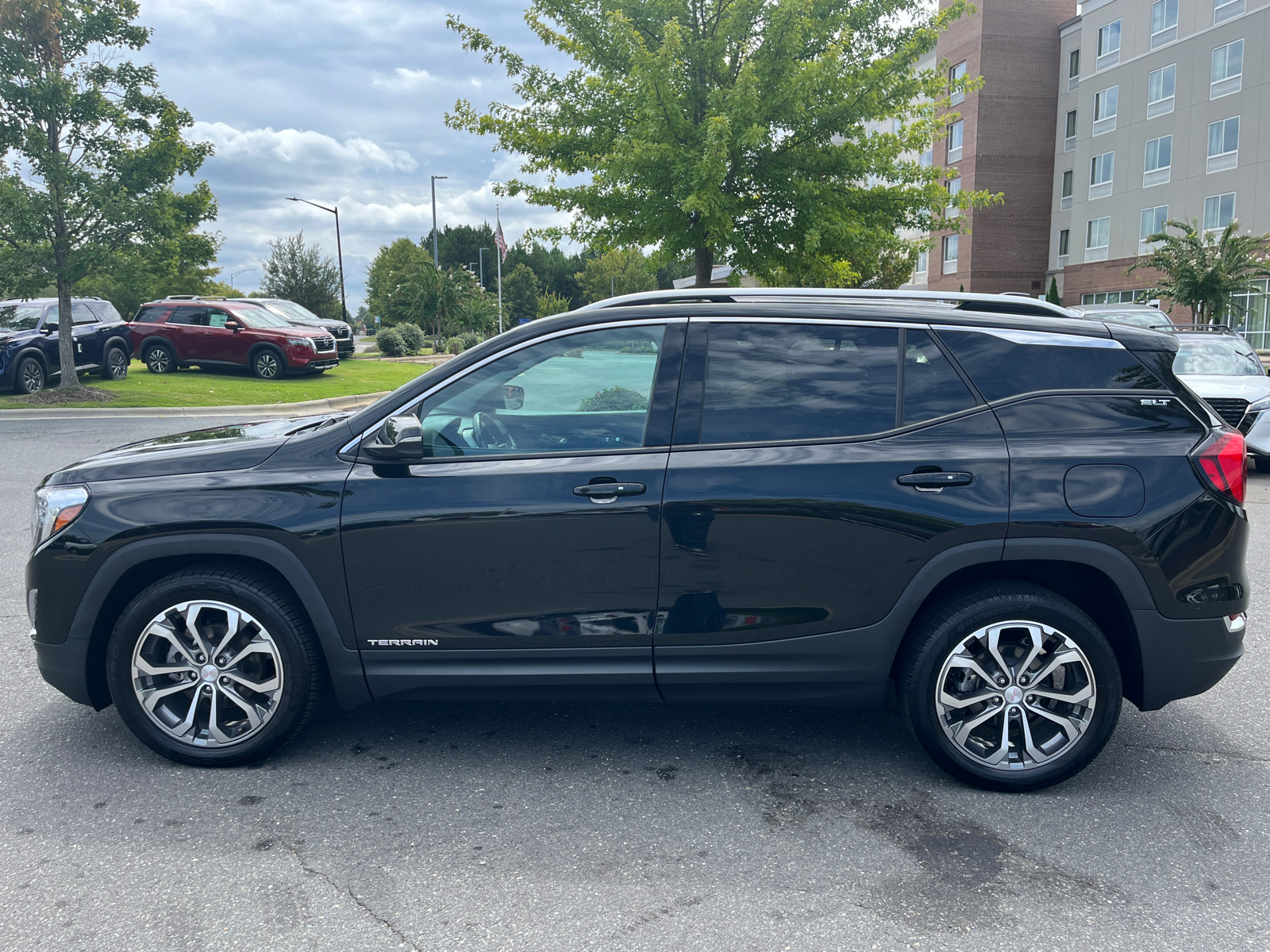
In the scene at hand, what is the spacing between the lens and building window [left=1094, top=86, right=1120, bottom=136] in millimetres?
45344

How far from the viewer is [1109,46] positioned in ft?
150

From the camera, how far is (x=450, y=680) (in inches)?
140

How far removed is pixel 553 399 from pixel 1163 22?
48.7 meters

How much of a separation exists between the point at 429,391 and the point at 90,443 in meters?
11.8

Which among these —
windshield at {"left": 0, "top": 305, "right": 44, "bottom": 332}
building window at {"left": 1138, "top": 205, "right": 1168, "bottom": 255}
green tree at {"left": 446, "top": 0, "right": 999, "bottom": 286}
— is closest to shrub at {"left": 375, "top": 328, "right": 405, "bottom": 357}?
windshield at {"left": 0, "top": 305, "right": 44, "bottom": 332}

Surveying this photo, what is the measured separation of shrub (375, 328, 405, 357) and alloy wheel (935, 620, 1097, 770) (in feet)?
115

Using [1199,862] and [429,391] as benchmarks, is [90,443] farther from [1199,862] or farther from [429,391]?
[1199,862]

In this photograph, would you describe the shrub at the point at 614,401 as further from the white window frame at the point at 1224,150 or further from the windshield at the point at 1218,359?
the white window frame at the point at 1224,150

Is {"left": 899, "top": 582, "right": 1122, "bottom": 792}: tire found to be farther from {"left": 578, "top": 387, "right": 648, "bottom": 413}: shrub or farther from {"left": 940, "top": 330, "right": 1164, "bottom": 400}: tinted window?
{"left": 578, "top": 387, "right": 648, "bottom": 413}: shrub

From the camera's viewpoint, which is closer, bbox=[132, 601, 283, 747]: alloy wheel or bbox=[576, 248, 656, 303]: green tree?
bbox=[132, 601, 283, 747]: alloy wheel

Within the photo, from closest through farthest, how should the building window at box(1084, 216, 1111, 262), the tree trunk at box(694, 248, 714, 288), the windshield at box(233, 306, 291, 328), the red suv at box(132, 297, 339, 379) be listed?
the tree trunk at box(694, 248, 714, 288)
the red suv at box(132, 297, 339, 379)
the windshield at box(233, 306, 291, 328)
the building window at box(1084, 216, 1111, 262)

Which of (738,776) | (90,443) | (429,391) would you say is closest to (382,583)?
(429,391)

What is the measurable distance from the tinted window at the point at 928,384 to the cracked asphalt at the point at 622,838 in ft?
4.61

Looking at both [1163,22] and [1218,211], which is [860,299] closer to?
[1218,211]
